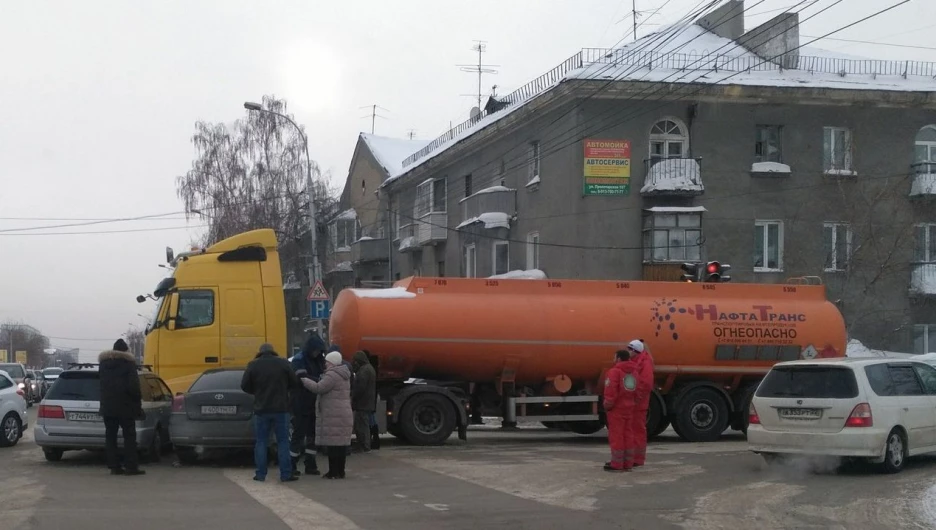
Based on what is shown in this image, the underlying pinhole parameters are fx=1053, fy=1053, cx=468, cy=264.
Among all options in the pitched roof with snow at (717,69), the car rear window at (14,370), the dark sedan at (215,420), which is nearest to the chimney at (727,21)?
the pitched roof with snow at (717,69)

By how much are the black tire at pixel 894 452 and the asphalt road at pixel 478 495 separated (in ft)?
0.55

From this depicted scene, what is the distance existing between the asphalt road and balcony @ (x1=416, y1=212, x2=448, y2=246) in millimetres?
28326

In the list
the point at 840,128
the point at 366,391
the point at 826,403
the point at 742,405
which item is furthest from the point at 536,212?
Answer: the point at 826,403

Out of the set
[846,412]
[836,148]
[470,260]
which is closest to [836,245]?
[836,148]

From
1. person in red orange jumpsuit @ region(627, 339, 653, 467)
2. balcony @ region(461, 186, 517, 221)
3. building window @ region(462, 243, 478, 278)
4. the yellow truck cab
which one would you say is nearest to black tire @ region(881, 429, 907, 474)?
person in red orange jumpsuit @ region(627, 339, 653, 467)

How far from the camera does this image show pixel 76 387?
15711mm

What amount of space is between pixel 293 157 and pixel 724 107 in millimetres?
25865

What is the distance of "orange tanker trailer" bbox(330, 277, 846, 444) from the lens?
18484 mm

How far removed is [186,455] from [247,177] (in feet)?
125

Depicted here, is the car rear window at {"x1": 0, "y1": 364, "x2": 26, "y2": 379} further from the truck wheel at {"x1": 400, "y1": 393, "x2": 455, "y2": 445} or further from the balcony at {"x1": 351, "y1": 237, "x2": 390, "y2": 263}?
the truck wheel at {"x1": 400, "y1": 393, "x2": 455, "y2": 445}

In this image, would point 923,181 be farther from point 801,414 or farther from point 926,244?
point 801,414

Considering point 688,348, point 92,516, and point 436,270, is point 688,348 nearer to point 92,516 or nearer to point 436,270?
point 92,516

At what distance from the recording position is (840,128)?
34.7 metres

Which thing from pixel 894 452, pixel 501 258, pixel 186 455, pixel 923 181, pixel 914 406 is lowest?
pixel 186 455
